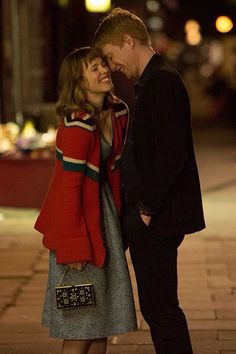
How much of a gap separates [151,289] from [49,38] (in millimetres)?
13147

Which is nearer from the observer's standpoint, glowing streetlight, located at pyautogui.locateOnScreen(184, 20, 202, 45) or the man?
the man

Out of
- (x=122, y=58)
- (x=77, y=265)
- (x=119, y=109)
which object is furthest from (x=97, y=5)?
(x=77, y=265)

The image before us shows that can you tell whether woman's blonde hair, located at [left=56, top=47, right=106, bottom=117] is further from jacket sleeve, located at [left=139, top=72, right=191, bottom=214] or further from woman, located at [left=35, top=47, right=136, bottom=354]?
jacket sleeve, located at [left=139, top=72, right=191, bottom=214]

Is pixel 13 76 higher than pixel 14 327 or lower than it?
lower

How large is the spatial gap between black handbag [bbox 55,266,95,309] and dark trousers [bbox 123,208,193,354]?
0.24m

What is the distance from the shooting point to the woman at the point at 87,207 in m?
4.89

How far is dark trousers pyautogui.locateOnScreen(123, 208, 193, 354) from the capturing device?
4941 mm

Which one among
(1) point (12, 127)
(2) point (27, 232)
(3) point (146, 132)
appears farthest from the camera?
(1) point (12, 127)

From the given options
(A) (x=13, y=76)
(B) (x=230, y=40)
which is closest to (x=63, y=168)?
(A) (x=13, y=76)

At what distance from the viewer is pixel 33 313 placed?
6.98 meters

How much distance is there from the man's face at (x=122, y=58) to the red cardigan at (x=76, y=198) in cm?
26

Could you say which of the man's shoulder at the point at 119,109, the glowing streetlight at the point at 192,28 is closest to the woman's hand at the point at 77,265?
the man's shoulder at the point at 119,109

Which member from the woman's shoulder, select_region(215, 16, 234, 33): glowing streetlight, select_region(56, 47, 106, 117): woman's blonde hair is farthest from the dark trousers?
select_region(215, 16, 234, 33): glowing streetlight

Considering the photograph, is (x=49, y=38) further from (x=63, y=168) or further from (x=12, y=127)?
(x=63, y=168)
